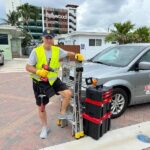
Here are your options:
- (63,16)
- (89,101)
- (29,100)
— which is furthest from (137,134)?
(63,16)

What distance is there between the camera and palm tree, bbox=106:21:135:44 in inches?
734

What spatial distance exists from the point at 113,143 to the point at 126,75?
151 cm

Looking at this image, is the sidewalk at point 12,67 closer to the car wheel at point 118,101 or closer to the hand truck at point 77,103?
the car wheel at point 118,101

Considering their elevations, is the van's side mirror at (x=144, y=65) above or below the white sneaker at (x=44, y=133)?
above

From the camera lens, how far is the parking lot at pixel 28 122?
3454 millimetres

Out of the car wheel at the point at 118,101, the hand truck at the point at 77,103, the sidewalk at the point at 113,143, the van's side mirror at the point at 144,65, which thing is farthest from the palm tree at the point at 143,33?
the hand truck at the point at 77,103

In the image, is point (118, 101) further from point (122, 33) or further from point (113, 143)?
point (122, 33)

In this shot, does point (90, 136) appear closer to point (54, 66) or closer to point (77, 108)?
point (77, 108)

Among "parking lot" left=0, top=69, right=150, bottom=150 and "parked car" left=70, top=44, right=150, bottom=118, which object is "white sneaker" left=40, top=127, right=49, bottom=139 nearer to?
"parking lot" left=0, top=69, right=150, bottom=150

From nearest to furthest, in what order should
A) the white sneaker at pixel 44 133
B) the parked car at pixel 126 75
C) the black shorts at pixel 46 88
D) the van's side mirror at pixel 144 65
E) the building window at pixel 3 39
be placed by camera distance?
the black shorts at pixel 46 88, the white sneaker at pixel 44 133, the parked car at pixel 126 75, the van's side mirror at pixel 144 65, the building window at pixel 3 39

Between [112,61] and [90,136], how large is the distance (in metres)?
1.99

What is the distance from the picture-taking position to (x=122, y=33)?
1903 cm

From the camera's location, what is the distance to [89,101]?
3467 millimetres

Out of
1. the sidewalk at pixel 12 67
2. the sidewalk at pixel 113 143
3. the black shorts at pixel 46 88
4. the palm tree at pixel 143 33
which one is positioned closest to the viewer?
the sidewalk at pixel 113 143
